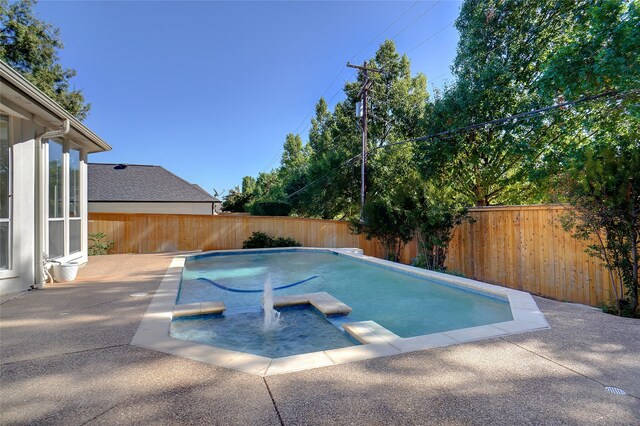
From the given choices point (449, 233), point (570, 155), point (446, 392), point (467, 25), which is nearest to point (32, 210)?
point (446, 392)

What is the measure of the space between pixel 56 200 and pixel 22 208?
165cm

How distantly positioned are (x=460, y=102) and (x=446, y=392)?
1051 cm

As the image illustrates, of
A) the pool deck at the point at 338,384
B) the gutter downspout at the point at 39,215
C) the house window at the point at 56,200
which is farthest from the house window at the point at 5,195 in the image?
the pool deck at the point at 338,384

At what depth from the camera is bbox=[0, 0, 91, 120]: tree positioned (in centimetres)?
1420

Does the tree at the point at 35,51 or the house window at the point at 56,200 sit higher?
the tree at the point at 35,51

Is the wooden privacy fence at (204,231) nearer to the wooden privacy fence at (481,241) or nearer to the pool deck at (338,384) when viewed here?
the wooden privacy fence at (481,241)

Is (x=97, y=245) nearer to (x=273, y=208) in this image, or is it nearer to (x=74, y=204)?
(x=74, y=204)

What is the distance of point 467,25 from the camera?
11.7m

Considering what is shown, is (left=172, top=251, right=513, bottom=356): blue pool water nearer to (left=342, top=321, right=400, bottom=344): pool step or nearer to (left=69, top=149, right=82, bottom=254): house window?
(left=342, top=321, right=400, bottom=344): pool step

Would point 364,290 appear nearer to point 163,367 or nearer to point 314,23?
point 163,367

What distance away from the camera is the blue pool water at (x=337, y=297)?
452 cm

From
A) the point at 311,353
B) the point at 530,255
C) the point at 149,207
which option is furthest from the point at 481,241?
the point at 149,207

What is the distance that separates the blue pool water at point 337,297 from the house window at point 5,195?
2.65 metres

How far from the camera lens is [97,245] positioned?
11086 mm
